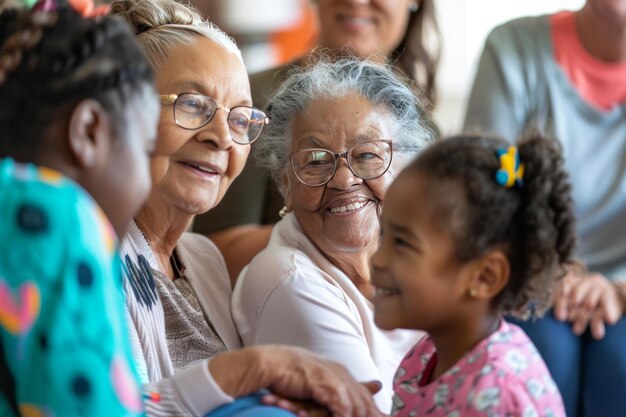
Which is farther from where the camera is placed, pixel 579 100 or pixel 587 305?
pixel 579 100

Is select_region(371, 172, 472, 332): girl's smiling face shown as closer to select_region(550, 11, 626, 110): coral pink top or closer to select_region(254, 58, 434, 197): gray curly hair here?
select_region(254, 58, 434, 197): gray curly hair

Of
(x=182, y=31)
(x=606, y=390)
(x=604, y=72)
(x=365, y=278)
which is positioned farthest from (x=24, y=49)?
(x=604, y=72)

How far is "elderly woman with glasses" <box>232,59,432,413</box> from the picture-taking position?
204 cm

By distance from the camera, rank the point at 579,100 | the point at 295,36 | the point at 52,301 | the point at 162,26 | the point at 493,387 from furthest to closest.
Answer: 1. the point at 295,36
2. the point at 579,100
3. the point at 162,26
4. the point at 493,387
5. the point at 52,301

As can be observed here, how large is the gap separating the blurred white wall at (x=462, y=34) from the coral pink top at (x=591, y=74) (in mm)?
3105

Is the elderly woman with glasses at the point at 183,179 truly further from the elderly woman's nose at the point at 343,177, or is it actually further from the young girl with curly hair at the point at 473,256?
the young girl with curly hair at the point at 473,256

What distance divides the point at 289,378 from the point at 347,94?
34.0 inches

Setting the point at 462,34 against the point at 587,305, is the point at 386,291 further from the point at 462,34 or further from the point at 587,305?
the point at 462,34

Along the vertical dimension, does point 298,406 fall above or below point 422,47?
below

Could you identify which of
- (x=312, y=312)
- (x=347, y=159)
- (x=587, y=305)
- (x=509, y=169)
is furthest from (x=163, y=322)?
(x=587, y=305)

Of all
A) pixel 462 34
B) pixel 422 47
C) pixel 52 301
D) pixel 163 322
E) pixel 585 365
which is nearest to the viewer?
pixel 52 301

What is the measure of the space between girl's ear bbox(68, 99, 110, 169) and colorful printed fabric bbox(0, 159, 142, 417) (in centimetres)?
11

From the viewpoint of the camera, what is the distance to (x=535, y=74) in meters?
2.78

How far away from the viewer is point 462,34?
609 centimetres
